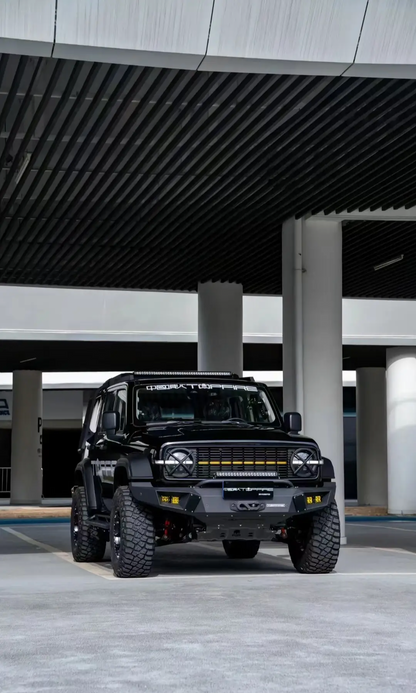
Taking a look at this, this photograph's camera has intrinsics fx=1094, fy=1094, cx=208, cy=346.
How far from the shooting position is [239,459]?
10.6 metres

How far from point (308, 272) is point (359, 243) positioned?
8.10 feet

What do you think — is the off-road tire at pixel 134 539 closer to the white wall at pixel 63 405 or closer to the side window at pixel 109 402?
the side window at pixel 109 402

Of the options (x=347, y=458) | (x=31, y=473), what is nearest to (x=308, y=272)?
(x=31, y=473)

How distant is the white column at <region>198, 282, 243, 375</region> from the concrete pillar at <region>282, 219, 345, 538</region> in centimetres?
526

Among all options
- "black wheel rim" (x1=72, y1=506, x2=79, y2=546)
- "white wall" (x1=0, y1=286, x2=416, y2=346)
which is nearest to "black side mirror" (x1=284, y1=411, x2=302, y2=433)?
"black wheel rim" (x1=72, y1=506, x2=79, y2=546)

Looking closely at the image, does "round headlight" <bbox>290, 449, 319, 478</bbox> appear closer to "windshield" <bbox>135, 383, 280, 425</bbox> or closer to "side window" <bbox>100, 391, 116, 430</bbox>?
"windshield" <bbox>135, 383, 280, 425</bbox>

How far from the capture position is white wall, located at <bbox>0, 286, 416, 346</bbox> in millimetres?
25641

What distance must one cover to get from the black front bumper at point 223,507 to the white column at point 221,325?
11598mm

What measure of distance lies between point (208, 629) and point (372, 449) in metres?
25.4

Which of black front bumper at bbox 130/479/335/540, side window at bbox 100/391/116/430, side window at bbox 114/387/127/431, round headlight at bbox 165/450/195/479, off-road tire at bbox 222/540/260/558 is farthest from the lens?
off-road tire at bbox 222/540/260/558

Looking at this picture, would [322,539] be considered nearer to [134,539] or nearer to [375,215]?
[134,539]

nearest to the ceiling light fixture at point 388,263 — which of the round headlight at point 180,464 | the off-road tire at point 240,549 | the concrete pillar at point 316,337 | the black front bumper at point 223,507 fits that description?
the concrete pillar at point 316,337

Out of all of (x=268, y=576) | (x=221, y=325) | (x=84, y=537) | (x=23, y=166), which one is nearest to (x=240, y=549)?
(x=84, y=537)

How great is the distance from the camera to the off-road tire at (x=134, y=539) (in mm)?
10383
